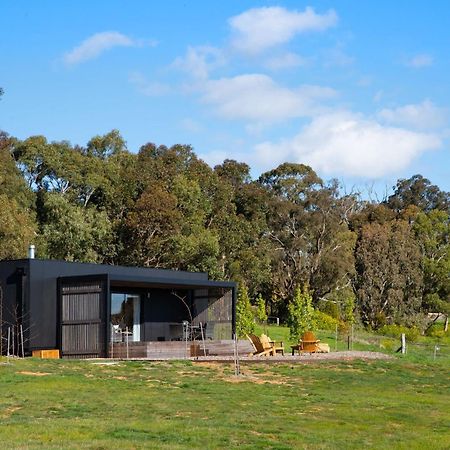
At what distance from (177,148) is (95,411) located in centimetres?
3777

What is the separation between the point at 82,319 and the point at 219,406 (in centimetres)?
1180

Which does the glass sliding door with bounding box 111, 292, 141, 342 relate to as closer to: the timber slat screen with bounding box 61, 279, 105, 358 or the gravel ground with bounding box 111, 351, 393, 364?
the timber slat screen with bounding box 61, 279, 105, 358

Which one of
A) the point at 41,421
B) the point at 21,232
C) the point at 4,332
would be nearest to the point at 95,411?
the point at 41,421

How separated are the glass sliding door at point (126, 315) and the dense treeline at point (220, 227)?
9.77 metres

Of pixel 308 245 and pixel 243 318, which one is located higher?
pixel 308 245

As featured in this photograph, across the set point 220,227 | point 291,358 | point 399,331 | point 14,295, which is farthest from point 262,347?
point 399,331

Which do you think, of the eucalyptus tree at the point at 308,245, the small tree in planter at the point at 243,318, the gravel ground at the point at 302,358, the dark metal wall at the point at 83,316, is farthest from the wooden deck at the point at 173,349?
the eucalyptus tree at the point at 308,245

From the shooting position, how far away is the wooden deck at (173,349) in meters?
23.8

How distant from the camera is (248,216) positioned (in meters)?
51.2

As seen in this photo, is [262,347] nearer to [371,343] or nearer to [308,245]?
[371,343]

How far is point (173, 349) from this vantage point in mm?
25000

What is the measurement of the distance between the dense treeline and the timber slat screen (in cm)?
1290

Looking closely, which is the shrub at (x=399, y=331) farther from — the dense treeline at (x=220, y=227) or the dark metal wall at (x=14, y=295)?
the dark metal wall at (x=14, y=295)

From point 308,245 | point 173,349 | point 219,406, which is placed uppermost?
point 308,245
